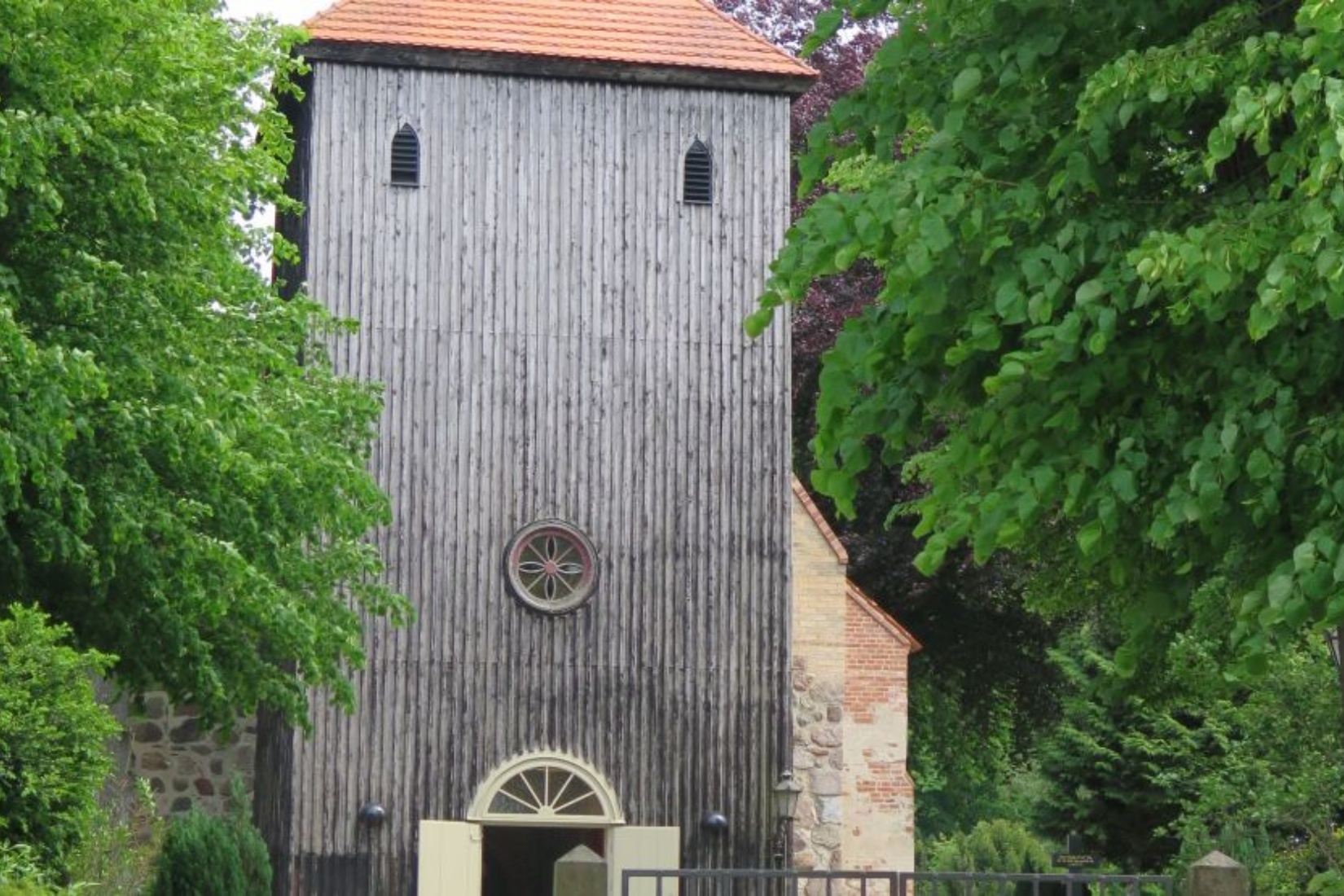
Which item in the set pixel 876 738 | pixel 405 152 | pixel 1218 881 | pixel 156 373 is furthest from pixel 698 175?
pixel 1218 881

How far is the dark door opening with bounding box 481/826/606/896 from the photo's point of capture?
2900 cm

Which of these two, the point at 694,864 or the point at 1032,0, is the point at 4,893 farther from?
the point at 694,864

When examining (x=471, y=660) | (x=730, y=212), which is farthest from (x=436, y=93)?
(x=471, y=660)

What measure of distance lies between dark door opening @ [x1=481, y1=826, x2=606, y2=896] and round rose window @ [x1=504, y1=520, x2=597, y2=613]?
7.28 meters

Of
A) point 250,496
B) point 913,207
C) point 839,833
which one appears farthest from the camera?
point 839,833

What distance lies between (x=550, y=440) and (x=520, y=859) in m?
9.56

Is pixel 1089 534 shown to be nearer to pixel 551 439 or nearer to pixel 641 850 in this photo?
pixel 641 850

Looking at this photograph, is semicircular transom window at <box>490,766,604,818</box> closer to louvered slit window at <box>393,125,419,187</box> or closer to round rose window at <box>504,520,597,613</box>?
round rose window at <box>504,520,597,613</box>

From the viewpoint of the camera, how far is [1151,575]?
9938 mm

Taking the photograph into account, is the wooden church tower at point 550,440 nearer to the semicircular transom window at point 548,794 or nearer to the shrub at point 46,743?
the semicircular transom window at point 548,794

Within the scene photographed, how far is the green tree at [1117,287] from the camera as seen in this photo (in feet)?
27.6

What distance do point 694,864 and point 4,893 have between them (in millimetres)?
12150

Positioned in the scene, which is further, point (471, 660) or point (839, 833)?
point (839, 833)

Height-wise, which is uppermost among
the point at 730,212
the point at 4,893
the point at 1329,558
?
the point at 730,212
